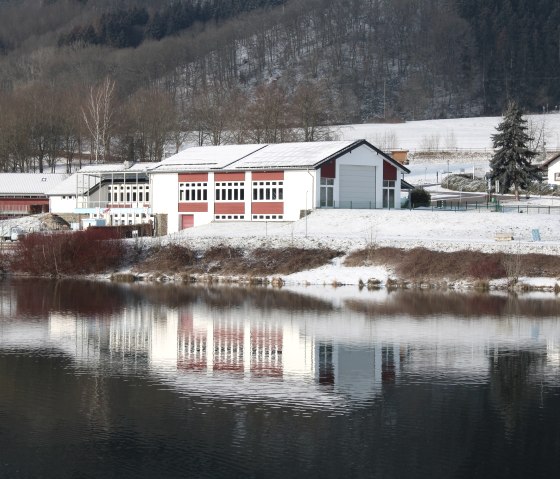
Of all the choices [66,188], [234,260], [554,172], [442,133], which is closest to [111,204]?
[66,188]

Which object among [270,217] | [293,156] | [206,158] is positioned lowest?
[270,217]

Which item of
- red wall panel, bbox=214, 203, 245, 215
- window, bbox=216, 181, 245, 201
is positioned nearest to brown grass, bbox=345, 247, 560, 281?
red wall panel, bbox=214, 203, 245, 215

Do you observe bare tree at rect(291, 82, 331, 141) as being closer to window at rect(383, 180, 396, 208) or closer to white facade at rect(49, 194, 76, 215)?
white facade at rect(49, 194, 76, 215)

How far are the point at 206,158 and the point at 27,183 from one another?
22.9 m

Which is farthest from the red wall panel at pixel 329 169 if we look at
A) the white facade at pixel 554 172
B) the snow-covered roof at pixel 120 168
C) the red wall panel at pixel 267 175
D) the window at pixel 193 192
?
the white facade at pixel 554 172

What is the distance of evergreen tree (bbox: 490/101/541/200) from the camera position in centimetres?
7594

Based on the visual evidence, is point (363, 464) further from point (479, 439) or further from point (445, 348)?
point (445, 348)

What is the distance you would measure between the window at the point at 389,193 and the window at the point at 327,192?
182 inches

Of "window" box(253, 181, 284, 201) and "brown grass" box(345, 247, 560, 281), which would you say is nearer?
"brown grass" box(345, 247, 560, 281)

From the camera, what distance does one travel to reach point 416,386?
1053 inches

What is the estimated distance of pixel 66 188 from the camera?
7919cm

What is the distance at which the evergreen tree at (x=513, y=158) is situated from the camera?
249 ft

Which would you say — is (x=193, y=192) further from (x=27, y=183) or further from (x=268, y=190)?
(x=27, y=183)

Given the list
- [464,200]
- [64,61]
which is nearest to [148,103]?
[464,200]
